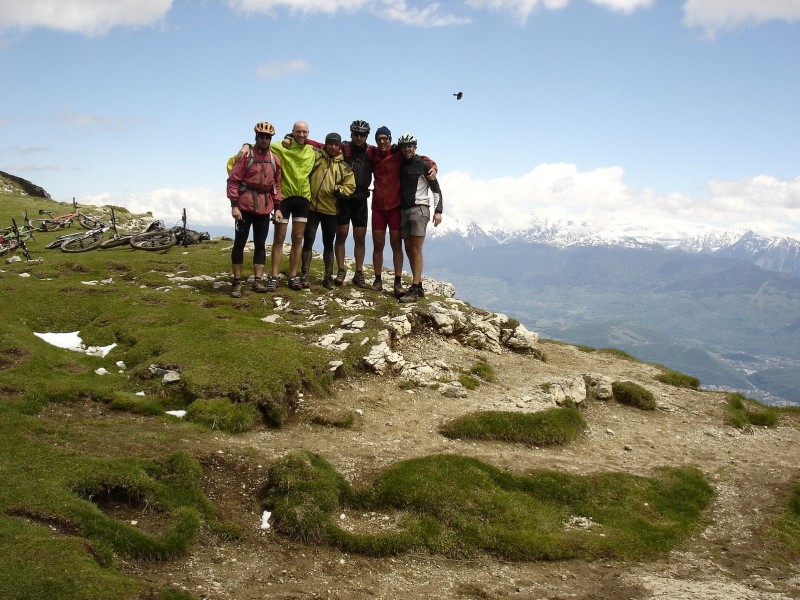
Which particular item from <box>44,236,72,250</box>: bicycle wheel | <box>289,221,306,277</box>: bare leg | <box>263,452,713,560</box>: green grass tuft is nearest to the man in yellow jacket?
<box>289,221,306,277</box>: bare leg

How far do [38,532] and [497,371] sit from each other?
1409 cm

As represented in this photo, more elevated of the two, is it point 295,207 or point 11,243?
point 295,207

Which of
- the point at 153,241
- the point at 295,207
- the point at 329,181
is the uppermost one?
the point at 329,181

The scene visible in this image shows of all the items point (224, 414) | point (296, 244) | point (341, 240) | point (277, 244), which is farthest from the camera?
point (341, 240)

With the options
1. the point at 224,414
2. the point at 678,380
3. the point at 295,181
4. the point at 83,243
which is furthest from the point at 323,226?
the point at 83,243

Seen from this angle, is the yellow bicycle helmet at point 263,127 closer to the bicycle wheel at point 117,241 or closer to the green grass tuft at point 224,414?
the green grass tuft at point 224,414

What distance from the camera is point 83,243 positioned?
29.7 m

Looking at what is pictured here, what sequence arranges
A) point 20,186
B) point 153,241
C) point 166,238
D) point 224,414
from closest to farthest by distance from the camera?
point 224,414 → point 153,241 → point 166,238 → point 20,186

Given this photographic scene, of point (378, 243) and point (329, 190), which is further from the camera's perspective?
point (378, 243)

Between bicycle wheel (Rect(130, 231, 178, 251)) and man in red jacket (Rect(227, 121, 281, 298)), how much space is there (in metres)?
12.7

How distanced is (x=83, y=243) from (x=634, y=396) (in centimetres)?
2850

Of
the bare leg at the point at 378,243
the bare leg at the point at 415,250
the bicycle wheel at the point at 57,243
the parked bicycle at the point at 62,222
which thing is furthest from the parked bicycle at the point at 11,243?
the bare leg at the point at 415,250

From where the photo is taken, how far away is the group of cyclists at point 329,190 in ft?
58.3

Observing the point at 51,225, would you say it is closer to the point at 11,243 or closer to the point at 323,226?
the point at 11,243
